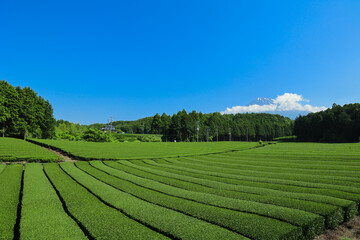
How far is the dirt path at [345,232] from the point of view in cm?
669

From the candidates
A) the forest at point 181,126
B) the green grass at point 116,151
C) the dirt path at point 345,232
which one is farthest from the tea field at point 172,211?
the forest at point 181,126

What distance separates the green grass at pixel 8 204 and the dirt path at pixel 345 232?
1025 centimetres

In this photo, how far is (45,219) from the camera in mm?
6590

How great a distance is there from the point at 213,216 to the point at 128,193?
4975mm

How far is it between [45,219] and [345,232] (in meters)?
10.9

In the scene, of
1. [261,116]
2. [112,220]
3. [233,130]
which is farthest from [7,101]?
[261,116]

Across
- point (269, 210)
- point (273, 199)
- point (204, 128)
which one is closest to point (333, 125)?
point (204, 128)

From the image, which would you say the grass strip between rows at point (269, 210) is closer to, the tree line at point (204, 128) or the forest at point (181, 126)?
the forest at point (181, 126)

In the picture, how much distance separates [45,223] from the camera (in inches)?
247

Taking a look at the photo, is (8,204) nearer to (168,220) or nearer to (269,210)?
(168,220)

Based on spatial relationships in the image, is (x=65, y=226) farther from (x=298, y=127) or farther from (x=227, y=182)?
(x=298, y=127)

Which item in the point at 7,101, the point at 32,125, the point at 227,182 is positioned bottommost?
the point at 227,182

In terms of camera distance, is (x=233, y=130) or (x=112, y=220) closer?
(x=112, y=220)

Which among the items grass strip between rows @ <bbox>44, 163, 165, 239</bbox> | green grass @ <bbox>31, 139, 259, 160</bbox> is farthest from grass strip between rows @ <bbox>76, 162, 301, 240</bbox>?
green grass @ <bbox>31, 139, 259, 160</bbox>
